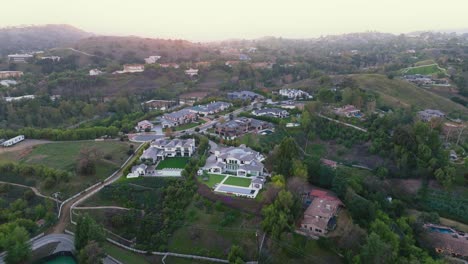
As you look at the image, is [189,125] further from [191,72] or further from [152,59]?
[152,59]

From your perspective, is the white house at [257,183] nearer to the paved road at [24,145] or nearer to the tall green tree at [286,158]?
the tall green tree at [286,158]

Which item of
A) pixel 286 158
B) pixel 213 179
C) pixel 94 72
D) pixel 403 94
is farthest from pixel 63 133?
pixel 403 94

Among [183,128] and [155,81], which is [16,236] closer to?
[183,128]

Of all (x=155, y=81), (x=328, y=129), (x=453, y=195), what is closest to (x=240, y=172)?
(x=328, y=129)

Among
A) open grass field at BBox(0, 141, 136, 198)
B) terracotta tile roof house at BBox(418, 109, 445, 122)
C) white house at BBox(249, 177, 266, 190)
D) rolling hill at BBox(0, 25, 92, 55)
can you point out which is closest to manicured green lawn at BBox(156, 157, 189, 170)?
open grass field at BBox(0, 141, 136, 198)

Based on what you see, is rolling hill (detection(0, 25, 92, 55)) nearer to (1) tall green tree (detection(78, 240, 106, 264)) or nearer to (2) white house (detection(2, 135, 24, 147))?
(2) white house (detection(2, 135, 24, 147))
